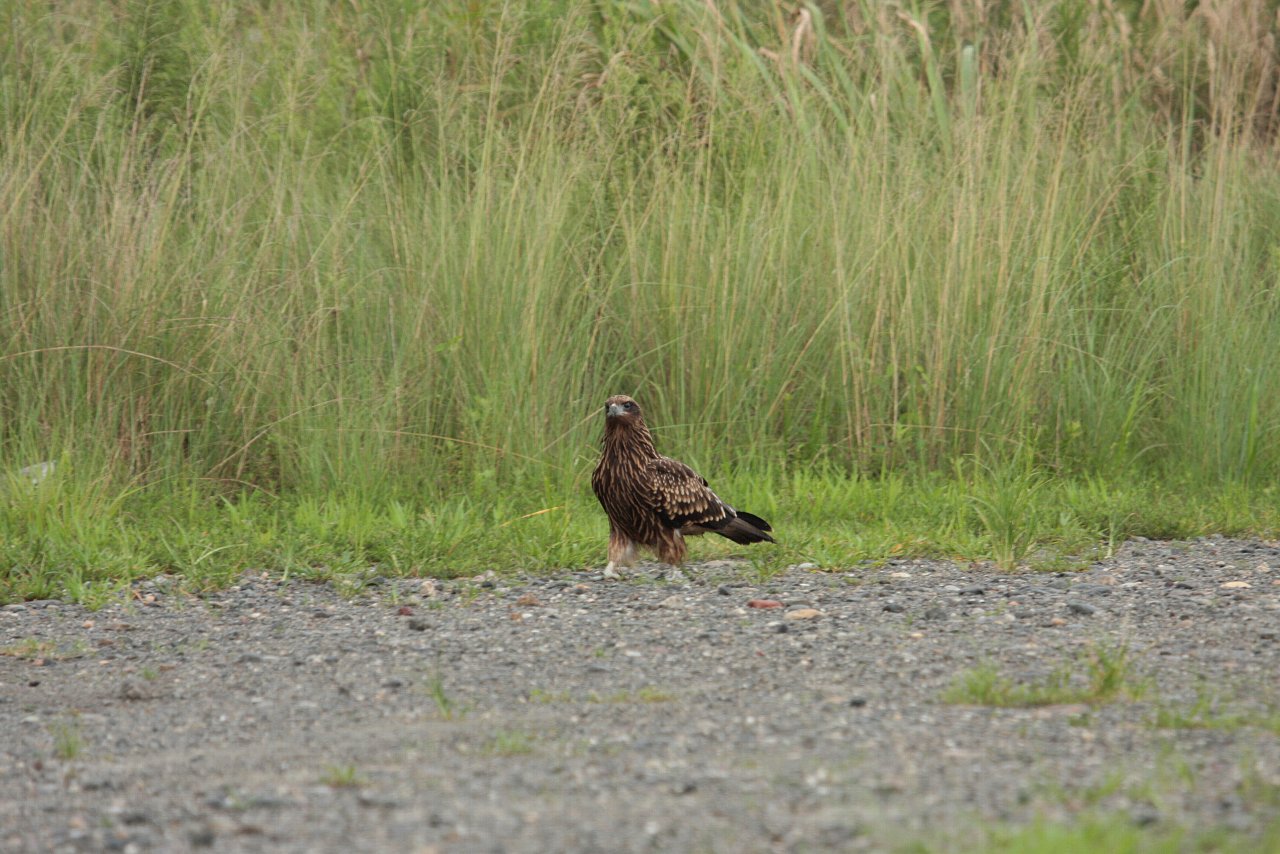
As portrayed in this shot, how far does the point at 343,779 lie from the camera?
3238 mm

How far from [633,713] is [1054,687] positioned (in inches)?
41.9

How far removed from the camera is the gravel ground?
9.75 feet

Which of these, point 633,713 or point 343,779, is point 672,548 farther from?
point 343,779

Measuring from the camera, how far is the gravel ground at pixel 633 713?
9.75 ft

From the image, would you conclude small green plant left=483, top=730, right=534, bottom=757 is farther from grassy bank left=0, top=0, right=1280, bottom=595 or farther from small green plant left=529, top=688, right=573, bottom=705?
grassy bank left=0, top=0, right=1280, bottom=595

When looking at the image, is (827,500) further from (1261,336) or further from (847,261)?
(1261,336)

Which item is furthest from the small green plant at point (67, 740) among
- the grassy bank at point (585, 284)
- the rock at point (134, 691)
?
the grassy bank at point (585, 284)

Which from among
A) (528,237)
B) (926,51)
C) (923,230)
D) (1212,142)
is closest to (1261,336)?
(1212,142)

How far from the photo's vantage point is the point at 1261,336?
8.02m

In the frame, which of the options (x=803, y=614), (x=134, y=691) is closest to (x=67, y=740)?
(x=134, y=691)

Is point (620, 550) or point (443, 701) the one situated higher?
point (443, 701)

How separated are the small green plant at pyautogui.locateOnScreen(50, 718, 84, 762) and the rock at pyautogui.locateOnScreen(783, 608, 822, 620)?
2.22 m

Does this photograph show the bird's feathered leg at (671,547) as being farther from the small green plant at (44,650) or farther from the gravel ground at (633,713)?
the small green plant at (44,650)

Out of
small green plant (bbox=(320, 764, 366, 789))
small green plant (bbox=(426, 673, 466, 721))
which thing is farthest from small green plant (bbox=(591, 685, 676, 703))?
small green plant (bbox=(320, 764, 366, 789))
